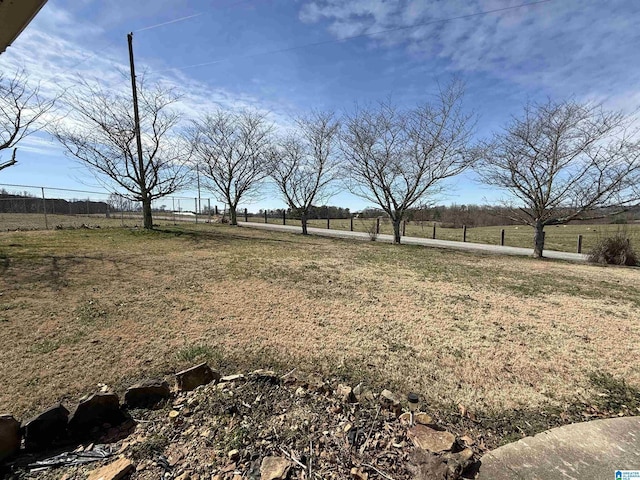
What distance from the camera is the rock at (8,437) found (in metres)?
1.68

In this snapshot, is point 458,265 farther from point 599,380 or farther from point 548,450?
point 548,450

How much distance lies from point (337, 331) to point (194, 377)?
1719 millimetres

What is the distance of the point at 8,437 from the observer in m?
1.71

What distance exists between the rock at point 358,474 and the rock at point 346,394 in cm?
63

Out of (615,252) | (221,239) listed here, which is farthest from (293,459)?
(615,252)

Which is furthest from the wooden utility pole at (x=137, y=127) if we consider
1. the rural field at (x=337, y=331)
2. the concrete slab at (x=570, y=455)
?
the concrete slab at (x=570, y=455)

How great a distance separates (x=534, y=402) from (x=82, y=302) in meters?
5.45

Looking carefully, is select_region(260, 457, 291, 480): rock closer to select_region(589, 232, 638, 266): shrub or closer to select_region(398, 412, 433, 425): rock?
select_region(398, 412, 433, 425): rock

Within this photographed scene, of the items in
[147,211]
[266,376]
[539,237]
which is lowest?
[266,376]

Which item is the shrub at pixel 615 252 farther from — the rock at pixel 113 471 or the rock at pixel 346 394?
the rock at pixel 113 471

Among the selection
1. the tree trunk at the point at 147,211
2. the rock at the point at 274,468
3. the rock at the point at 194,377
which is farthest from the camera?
the tree trunk at the point at 147,211

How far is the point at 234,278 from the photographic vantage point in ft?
19.2

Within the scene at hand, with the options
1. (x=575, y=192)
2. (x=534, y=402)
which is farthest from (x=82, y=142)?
(x=575, y=192)

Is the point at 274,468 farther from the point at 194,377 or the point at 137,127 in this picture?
the point at 137,127
